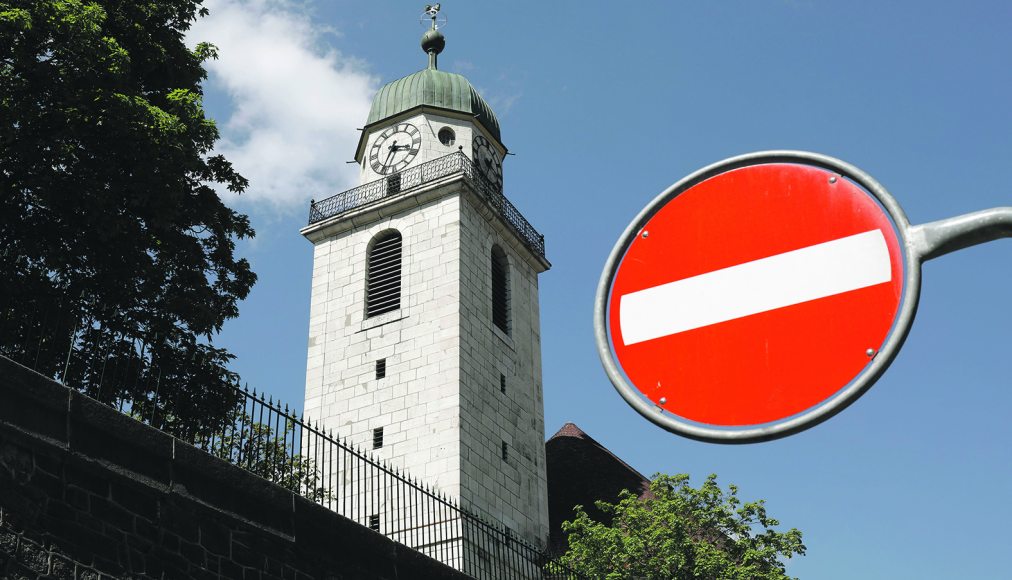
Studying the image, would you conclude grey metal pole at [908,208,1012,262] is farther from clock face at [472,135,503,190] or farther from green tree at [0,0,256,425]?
clock face at [472,135,503,190]

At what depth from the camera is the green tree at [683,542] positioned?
1038 inches

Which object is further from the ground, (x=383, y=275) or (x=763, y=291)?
(x=383, y=275)

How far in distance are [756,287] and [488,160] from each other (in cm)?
4136

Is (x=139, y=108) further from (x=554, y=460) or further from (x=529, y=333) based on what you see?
(x=554, y=460)

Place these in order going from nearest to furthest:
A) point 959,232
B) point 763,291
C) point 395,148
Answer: point 959,232 → point 763,291 → point 395,148

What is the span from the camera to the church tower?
114 feet

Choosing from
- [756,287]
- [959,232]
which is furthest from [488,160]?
[959,232]

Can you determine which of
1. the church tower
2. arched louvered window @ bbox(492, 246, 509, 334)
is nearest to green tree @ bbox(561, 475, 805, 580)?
the church tower

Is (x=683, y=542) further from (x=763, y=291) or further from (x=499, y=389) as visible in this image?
(x=763, y=291)

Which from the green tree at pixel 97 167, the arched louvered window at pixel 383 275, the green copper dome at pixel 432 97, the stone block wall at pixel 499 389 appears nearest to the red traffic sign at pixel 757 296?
the green tree at pixel 97 167

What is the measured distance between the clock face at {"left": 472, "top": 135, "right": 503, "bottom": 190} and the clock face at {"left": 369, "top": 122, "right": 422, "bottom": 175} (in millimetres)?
2266

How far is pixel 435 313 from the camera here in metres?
36.2

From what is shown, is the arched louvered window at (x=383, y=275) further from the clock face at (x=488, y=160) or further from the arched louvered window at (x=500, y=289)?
the clock face at (x=488, y=160)

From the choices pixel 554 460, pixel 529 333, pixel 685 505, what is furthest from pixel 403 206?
pixel 685 505
